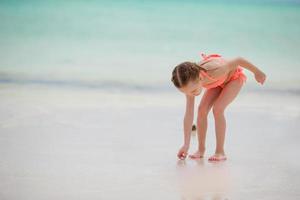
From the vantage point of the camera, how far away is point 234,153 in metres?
3.26

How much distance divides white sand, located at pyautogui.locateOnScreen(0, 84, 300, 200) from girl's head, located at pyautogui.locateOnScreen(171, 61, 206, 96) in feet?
1.20

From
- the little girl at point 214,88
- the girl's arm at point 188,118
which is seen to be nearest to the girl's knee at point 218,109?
the little girl at point 214,88

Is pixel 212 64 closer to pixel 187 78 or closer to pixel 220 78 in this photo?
pixel 220 78

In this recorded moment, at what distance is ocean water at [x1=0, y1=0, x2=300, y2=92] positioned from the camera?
5.32 m

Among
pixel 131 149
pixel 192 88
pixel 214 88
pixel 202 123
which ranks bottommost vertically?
pixel 131 149

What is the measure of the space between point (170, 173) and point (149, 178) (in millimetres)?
124

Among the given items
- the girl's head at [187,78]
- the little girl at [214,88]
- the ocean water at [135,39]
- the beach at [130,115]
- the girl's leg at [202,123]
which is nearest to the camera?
the beach at [130,115]

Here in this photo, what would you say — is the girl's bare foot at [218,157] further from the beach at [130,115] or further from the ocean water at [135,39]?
the ocean water at [135,39]

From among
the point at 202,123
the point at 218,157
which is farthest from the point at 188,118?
the point at 218,157

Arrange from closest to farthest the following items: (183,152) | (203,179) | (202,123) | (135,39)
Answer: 1. (203,179)
2. (183,152)
3. (202,123)
4. (135,39)

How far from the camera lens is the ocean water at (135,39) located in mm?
5316

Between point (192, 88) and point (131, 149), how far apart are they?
1.67 ft

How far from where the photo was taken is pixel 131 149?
324cm

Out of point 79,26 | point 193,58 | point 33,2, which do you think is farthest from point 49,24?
point 193,58
